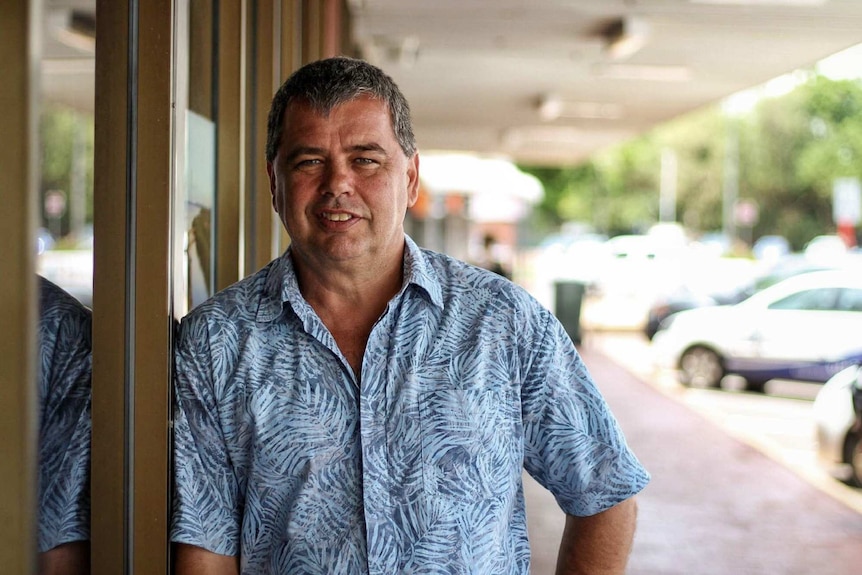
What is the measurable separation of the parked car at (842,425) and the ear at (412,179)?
22.6 feet

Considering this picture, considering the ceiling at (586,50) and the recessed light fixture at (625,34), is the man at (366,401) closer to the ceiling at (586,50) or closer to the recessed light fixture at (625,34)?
the ceiling at (586,50)

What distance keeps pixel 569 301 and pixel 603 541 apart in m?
16.0

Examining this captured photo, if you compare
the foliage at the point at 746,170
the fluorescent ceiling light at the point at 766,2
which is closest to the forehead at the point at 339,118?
the fluorescent ceiling light at the point at 766,2

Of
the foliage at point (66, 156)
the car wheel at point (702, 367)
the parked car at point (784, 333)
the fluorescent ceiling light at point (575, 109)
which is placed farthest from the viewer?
the car wheel at point (702, 367)

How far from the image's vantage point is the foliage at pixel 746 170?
182 ft

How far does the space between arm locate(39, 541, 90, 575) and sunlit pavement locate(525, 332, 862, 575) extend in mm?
4171

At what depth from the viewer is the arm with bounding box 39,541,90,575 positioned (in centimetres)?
198

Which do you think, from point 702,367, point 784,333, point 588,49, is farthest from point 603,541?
point 702,367

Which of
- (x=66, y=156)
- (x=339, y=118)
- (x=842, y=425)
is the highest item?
(x=339, y=118)

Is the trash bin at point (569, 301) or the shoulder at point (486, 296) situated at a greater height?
the shoulder at point (486, 296)

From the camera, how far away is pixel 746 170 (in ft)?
199

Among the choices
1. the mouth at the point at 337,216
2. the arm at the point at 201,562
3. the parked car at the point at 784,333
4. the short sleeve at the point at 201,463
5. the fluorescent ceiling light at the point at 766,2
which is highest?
the fluorescent ceiling light at the point at 766,2

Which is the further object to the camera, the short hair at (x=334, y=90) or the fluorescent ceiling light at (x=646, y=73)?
the fluorescent ceiling light at (x=646, y=73)

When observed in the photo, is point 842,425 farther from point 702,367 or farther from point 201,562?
point 201,562
